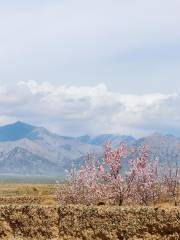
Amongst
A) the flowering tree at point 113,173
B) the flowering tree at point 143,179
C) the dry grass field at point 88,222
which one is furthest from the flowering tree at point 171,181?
the dry grass field at point 88,222

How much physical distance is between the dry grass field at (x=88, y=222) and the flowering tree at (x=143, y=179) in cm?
1116

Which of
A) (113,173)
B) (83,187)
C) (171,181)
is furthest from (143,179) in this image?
(83,187)

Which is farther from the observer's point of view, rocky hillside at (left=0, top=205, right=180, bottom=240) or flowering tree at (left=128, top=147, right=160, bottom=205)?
flowering tree at (left=128, top=147, right=160, bottom=205)

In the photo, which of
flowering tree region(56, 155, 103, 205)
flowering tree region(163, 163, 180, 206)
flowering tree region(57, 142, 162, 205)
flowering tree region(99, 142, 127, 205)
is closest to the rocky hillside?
flowering tree region(57, 142, 162, 205)

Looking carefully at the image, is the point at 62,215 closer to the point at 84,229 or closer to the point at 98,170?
the point at 84,229

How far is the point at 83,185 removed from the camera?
36.3 metres

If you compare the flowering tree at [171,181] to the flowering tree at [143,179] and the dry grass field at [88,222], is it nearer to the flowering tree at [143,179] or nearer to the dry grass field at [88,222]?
the flowering tree at [143,179]

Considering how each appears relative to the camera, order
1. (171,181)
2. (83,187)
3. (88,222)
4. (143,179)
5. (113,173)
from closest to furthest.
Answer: (88,222)
(143,179)
(113,173)
(171,181)
(83,187)

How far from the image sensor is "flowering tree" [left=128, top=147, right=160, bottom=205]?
33.9 m

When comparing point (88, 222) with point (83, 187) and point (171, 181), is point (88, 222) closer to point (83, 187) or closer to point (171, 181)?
point (83, 187)

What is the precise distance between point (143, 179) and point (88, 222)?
503 inches

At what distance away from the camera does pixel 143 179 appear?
34.5 meters

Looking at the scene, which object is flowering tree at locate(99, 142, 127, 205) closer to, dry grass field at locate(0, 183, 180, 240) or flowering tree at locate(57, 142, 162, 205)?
flowering tree at locate(57, 142, 162, 205)

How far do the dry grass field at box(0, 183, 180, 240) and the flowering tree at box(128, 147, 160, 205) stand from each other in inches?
439
